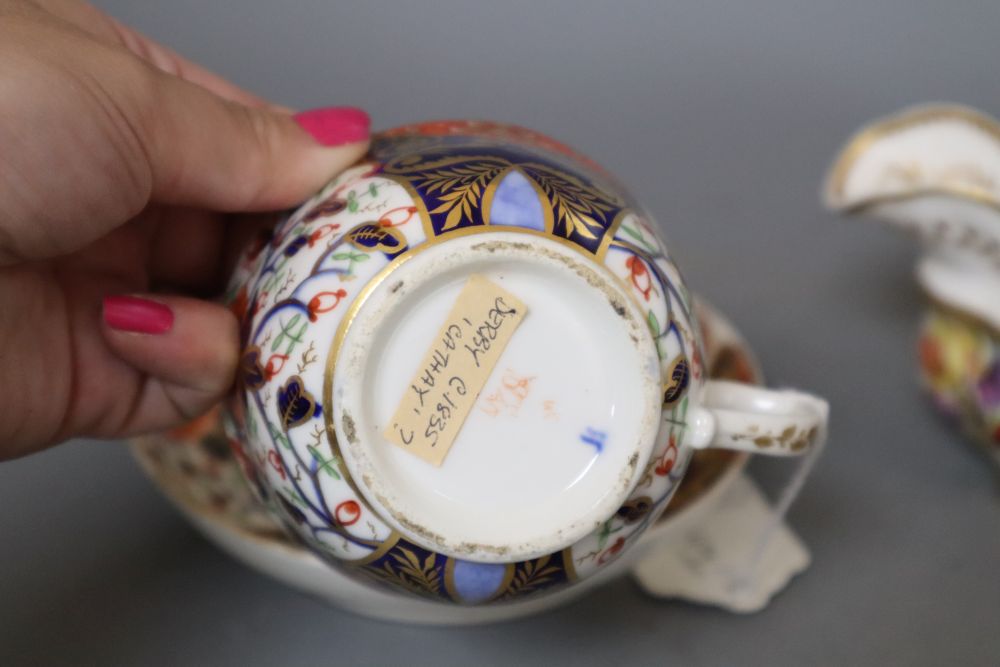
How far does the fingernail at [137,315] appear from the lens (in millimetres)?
804

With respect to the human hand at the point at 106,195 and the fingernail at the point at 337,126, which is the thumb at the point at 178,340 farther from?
the fingernail at the point at 337,126

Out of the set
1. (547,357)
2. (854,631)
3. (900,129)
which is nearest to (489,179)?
(547,357)

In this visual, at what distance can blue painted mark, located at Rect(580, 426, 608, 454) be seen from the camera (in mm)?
727

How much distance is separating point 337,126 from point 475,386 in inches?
10.7

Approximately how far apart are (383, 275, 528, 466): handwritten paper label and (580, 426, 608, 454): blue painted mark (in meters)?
0.08

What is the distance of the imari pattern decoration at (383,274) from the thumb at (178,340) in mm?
22

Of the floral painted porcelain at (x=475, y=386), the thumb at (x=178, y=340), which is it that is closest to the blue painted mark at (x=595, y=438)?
the floral painted porcelain at (x=475, y=386)

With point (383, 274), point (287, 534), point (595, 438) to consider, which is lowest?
point (287, 534)

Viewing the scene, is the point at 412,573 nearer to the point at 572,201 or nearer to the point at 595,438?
the point at 595,438

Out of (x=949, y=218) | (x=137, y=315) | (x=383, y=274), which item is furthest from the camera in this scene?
(x=949, y=218)

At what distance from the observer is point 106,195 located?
2.52ft

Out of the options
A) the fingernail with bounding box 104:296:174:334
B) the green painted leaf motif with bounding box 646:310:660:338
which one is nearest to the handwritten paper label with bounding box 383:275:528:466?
the green painted leaf motif with bounding box 646:310:660:338

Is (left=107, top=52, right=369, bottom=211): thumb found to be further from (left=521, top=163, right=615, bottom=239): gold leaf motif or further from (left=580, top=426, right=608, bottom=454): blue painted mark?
(left=580, top=426, right=608, bottom=454): blue painted mark

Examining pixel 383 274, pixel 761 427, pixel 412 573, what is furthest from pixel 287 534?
pixel 761 427
